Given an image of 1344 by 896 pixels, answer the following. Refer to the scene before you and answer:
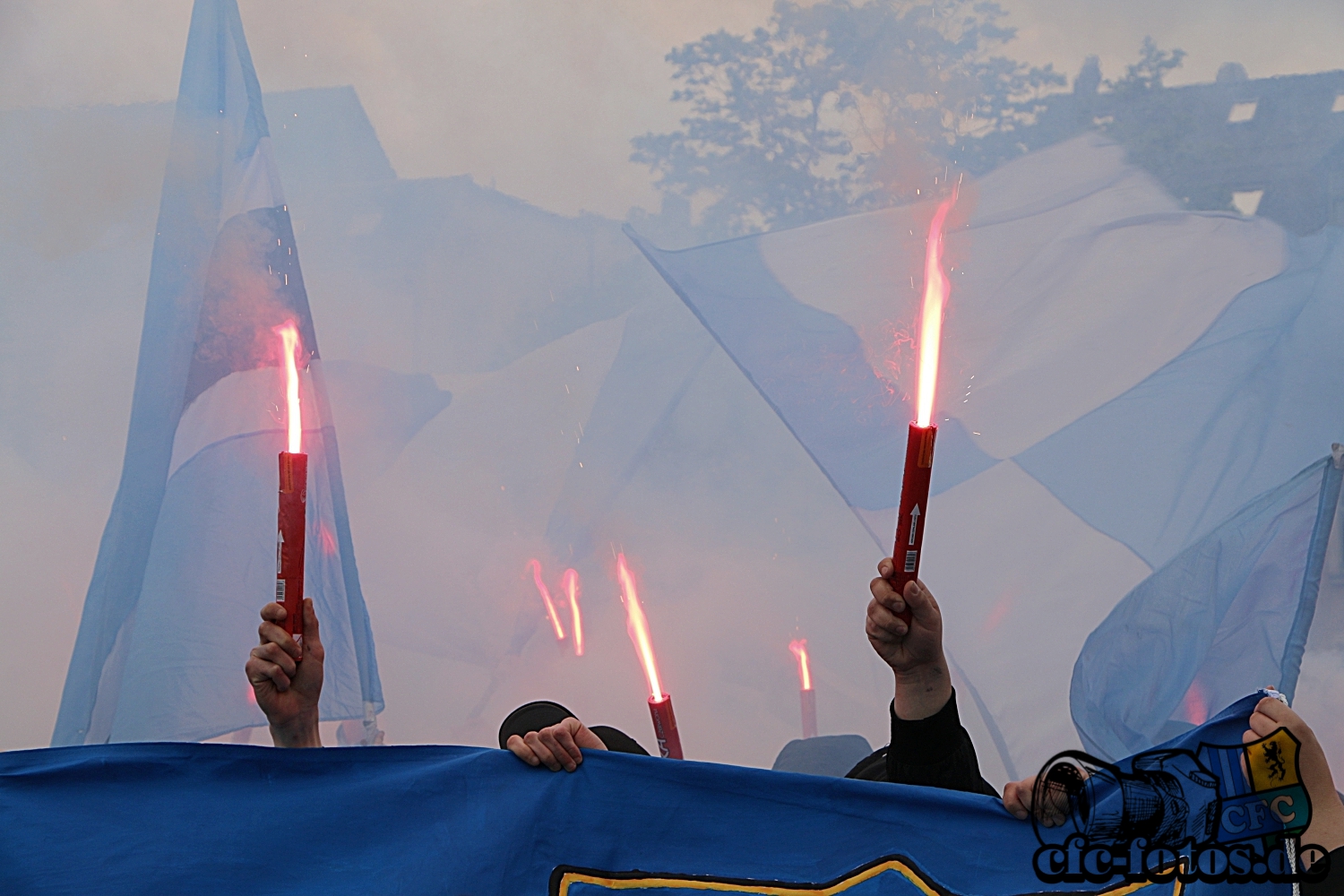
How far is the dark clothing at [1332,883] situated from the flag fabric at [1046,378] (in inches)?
77.4

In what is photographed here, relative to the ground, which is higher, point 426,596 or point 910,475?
point 426,596

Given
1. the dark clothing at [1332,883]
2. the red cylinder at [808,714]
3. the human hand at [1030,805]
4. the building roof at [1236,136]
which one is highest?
the building roof at [1236,136]

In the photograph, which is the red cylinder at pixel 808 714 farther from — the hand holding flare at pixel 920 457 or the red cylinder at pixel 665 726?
the hand holding flare at pixel 920 457

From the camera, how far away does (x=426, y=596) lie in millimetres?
3254

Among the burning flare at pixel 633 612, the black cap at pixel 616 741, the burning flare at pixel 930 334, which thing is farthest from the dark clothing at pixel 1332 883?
the burning flare at pixel 633 612

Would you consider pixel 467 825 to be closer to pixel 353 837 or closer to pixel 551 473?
pixel 353 837

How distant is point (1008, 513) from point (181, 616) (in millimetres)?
2184

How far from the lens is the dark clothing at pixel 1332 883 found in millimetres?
942

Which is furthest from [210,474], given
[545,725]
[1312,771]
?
[1312,771]

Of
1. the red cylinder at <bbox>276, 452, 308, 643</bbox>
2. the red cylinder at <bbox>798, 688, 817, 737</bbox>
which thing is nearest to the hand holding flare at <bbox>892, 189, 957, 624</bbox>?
the red cylinder at <bbox>276, 452, 308, 643</bbox>

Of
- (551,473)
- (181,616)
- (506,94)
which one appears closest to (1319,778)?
(181,616)

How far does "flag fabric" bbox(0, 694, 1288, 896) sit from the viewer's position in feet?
3.61

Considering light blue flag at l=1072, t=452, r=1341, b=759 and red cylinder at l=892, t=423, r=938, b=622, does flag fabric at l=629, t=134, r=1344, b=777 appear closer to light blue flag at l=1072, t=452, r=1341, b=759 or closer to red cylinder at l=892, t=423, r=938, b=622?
light blue flag at l=1072, t=452, r=1341, b=759

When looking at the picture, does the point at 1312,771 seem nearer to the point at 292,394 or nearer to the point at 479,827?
the point at 479,827
